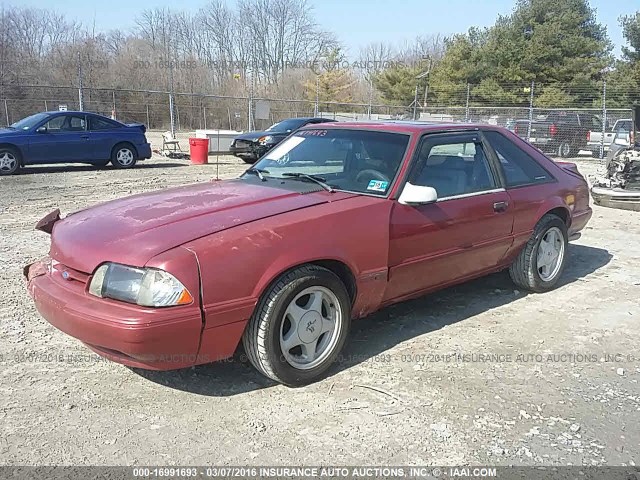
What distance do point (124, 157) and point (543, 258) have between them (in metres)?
11.9

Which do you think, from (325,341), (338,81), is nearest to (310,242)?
(325,341)

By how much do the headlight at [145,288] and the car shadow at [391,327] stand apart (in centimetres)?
74

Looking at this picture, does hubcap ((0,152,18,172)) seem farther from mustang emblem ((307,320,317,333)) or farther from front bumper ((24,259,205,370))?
mustang emblem ((307,320,317,333))

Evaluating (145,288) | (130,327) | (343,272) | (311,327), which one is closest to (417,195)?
(343,272)

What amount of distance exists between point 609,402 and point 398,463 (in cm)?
142

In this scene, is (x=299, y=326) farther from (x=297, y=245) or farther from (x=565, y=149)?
(x=565, y=149)

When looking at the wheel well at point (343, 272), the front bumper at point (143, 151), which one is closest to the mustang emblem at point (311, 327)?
the wheel well at point (343, 272)

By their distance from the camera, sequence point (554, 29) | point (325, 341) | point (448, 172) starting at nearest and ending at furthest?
point (325, 341) → point (448, 172) → point (554, 29)

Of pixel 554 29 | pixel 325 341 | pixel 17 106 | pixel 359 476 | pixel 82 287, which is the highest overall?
pixel 554 29

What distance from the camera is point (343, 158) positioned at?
4.14 m

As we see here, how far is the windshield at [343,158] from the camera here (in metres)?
3.84

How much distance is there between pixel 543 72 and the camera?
34938 millimetres

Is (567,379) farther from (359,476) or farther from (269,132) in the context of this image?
(269,132)

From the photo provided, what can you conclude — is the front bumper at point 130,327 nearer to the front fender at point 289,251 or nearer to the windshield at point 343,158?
the front fender at point 289,251
